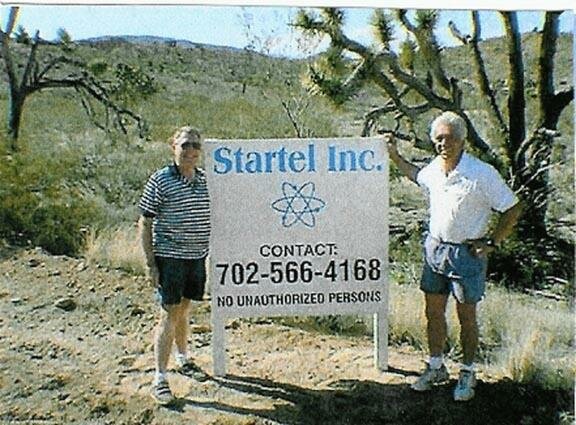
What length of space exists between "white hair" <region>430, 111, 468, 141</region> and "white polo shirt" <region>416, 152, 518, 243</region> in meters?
0.09

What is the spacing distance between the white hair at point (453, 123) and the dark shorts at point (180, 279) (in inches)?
45.2

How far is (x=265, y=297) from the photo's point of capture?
16.4ft

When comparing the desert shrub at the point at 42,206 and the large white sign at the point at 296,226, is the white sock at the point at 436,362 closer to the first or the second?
the large white sign at the point at 296,226

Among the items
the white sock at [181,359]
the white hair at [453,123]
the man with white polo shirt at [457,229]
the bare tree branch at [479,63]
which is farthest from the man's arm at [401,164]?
the white sock at [181,359]

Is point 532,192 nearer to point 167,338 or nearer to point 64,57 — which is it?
point 167,338

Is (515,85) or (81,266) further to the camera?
(515,85)

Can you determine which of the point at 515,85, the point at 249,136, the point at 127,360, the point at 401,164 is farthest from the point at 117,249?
the point at 515,85

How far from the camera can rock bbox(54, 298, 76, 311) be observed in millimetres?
5047

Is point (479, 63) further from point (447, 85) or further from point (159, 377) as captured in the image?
point (159, 377)

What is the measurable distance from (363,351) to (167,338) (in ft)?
2.83

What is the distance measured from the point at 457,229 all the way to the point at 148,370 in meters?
1.44

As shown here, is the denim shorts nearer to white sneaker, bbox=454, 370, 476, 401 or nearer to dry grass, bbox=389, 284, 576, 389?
dry grass, bbox=389, 284, 576, 389

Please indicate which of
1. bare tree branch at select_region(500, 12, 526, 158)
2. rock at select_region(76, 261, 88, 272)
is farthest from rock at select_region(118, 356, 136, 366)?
bare tree branch at select_region(500, 12, 526, 158)

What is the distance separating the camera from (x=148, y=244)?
193 inches
